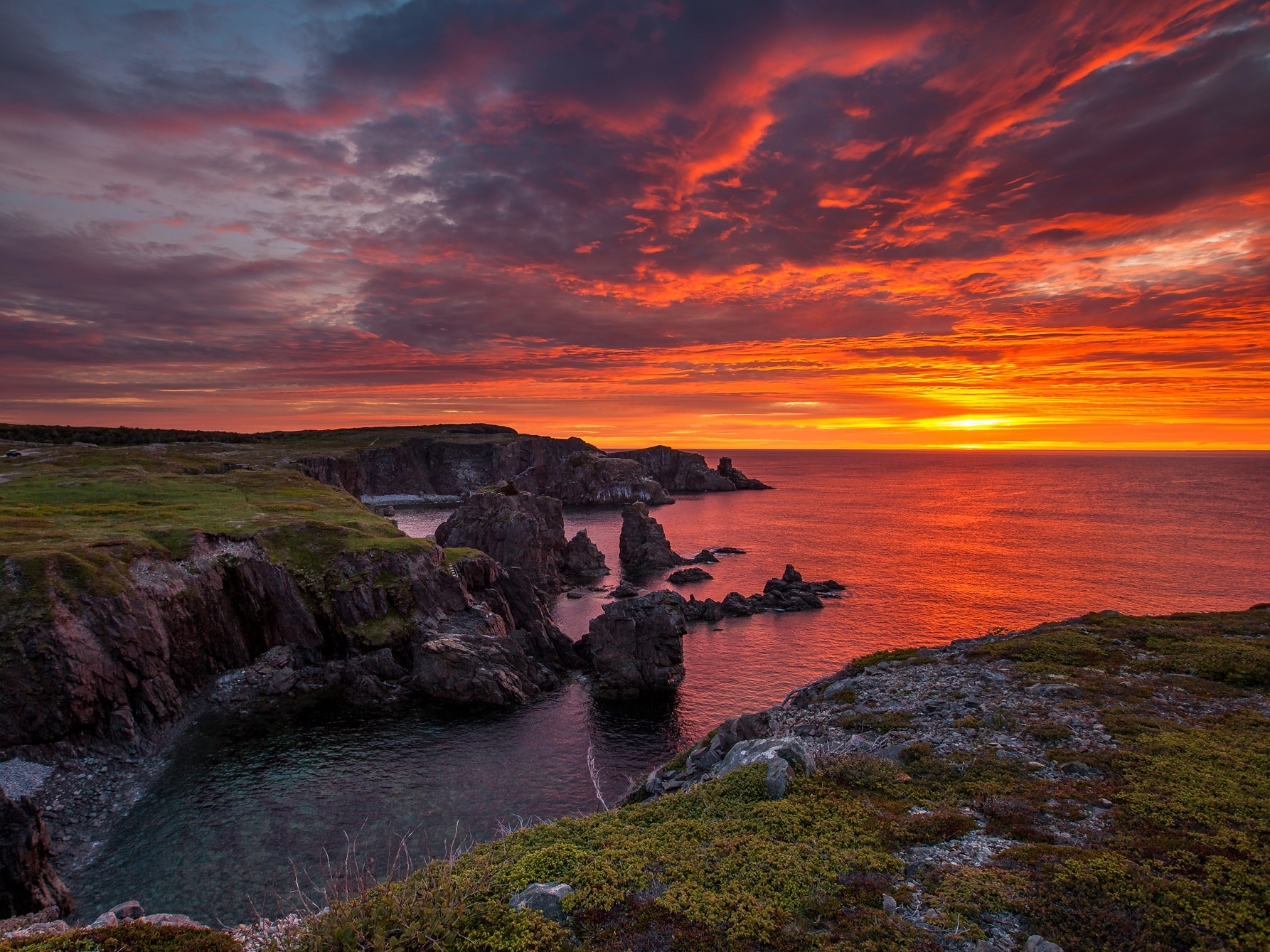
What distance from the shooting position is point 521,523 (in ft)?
316

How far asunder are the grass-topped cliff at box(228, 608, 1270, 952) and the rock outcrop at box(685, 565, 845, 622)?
52981 mm

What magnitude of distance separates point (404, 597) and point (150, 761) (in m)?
22.9

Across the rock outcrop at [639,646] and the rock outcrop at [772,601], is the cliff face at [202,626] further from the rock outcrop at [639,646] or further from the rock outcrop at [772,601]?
the rock outcrop at [772,601]

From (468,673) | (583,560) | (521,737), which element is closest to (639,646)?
(521,737)

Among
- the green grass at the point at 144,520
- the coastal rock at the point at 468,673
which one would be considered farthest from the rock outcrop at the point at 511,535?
the coastal rock at the point at 468,673

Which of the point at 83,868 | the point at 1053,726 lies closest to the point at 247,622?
the point at 83,868

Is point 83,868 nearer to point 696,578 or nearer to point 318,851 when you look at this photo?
point 318,851

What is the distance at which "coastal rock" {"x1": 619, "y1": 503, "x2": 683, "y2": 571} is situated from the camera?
10750 cm

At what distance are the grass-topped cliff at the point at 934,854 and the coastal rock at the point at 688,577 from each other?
72.2 m

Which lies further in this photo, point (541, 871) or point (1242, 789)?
point (1242, 789)

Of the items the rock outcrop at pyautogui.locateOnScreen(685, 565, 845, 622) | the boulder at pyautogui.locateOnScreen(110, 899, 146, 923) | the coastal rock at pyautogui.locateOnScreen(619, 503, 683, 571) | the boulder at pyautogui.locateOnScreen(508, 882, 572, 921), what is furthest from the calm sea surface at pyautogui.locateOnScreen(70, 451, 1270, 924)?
the boulder at pyautogui.locateOnScreen(508, 882, 572, 921)

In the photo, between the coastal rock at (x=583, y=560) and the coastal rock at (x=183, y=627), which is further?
the coastal rock at (x=583, y=560)

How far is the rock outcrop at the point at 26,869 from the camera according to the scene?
24531mm

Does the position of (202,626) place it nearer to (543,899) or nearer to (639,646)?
(639,646)
